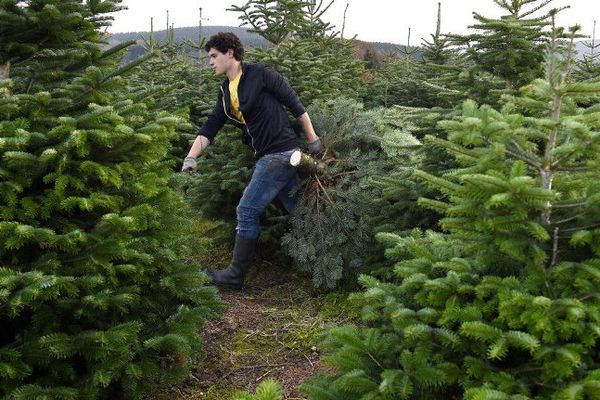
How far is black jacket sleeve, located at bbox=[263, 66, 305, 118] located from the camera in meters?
5.23

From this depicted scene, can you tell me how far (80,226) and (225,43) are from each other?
8.29ft

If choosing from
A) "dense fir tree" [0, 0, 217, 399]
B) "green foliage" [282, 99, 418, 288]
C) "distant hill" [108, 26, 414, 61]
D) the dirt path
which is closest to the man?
"green foliage" [282, 99, 418, 288]

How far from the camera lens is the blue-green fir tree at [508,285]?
7.03ft

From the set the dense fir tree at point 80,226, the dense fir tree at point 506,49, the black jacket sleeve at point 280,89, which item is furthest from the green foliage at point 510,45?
the dense fir tree at point 80,226

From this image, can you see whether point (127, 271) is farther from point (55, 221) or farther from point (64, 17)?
point (64, 17)

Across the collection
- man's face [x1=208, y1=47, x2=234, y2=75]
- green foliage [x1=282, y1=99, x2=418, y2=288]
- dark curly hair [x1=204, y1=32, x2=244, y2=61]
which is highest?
dark curly hair [x1=204, y1=32, x2=244, y2=61]

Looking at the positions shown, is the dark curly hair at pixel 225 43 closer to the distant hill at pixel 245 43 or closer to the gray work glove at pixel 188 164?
the distant hill at pixel 245 43

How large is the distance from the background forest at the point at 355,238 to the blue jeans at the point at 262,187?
480 mm

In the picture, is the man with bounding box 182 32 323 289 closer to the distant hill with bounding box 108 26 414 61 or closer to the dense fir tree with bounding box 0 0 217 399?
the distant hill with bounding box 108 26 414 61

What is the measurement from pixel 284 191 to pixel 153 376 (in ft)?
8.74

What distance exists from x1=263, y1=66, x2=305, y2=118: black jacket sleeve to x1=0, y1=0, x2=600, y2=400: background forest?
96 centimetres

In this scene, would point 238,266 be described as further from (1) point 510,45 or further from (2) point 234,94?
(1) point 510,45

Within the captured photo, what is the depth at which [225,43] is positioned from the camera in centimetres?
512

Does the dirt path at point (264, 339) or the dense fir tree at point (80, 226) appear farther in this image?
the dirt path at point (264, 339)
